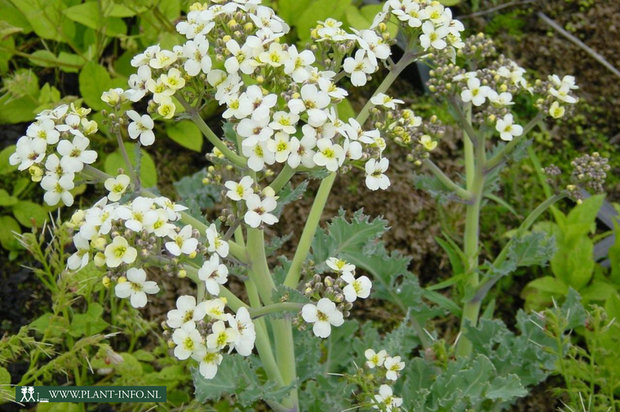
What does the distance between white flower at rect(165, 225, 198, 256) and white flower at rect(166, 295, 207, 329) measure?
0.11 metres

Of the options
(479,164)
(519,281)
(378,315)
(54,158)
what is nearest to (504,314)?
(519,281)

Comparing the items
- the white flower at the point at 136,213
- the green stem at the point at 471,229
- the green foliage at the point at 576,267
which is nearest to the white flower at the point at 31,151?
the white flower at the point at 136,213

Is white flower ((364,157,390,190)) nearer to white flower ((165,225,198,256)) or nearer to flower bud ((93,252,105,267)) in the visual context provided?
white flower ((165,225,198,256))

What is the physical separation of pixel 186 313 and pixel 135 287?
143mm

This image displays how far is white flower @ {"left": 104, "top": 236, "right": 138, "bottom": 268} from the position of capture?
67.1 inches

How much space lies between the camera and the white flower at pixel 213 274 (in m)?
1.73

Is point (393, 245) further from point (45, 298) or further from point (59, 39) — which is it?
point (59, 39)

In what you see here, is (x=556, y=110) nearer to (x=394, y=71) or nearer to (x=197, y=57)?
(x=394, y=71)

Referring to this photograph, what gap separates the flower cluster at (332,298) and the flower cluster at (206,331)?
163 mm

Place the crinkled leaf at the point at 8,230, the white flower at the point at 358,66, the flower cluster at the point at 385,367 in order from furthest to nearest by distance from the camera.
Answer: the crinkled leaf at the point at 8,230
the flower cluster at the point at 385,367
the white flower at the point at 358,66

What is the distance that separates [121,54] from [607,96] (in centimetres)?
267

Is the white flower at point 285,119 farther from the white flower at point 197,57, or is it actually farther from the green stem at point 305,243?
the green stem at point 305,243

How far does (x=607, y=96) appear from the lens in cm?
412

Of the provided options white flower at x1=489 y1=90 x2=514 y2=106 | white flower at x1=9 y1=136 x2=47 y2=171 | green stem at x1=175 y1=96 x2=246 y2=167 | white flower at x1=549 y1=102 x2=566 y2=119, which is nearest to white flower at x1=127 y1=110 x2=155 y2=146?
green stem at x1=175 y1=96 x2=246 y2=167
